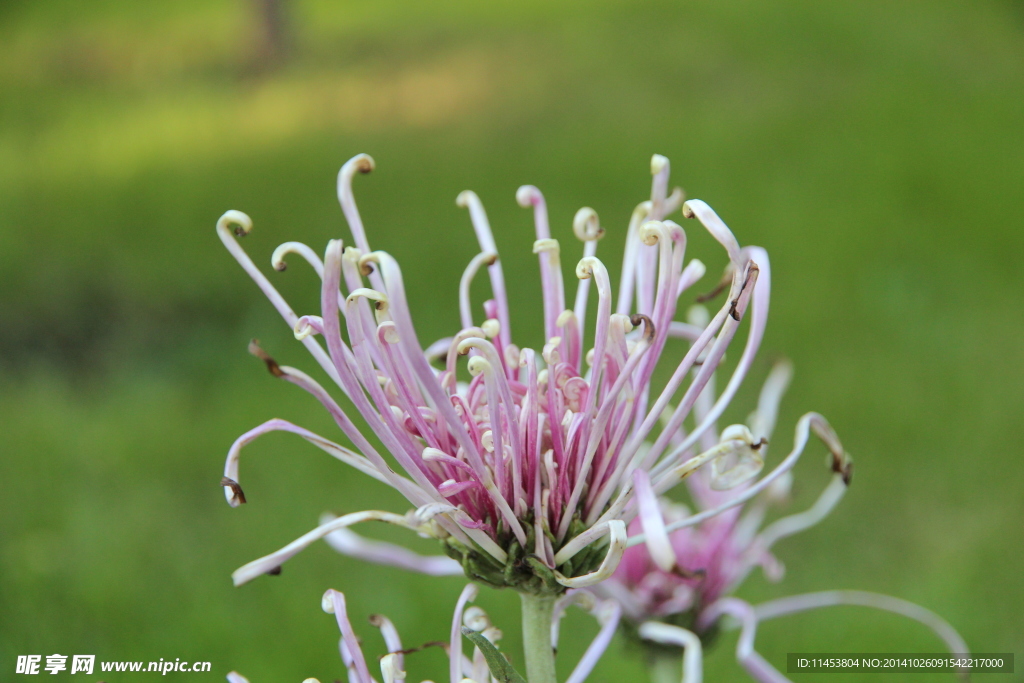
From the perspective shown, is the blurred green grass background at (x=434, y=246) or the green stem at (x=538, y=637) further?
the blurred green grass background at (x=434, y=246)

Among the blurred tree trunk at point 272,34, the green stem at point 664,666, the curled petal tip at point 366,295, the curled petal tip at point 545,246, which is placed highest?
the blurred tree trunk at point 272,34

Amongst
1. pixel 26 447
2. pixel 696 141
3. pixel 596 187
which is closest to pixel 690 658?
pixel 26 447

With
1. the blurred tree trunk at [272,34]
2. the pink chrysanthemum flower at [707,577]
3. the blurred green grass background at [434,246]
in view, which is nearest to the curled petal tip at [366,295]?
the pink chrysanthemum flower at [707,577]

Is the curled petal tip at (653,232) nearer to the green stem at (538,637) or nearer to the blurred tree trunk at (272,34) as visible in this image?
the green stem at (538,637)

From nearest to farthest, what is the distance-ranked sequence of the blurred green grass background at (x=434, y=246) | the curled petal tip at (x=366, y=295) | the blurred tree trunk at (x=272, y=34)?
the curled petal tip at (x=366, y=295) → the blurred green grass background at (x=434, y=246) → the blurred tree trunk at (x=272, y=34)

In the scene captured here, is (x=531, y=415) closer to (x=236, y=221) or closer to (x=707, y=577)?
(x=236, y=221)

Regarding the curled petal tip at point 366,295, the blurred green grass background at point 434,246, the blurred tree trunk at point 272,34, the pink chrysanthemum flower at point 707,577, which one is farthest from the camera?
the blurred tree trunk at point 272,34

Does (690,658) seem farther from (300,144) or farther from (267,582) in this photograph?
(300,144)

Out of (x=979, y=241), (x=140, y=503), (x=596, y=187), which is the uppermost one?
(x=596, y=187)
